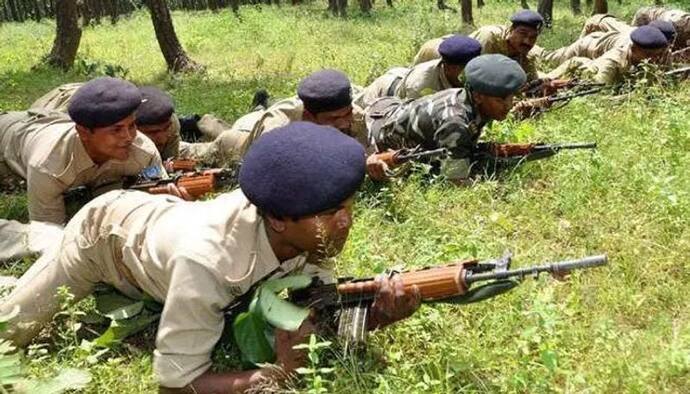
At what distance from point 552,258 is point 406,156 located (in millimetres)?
1422

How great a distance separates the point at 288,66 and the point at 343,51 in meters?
1.38

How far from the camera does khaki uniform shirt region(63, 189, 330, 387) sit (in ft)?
8.26

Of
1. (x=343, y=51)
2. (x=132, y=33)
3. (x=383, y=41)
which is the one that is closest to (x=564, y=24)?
(x=383, y=41)

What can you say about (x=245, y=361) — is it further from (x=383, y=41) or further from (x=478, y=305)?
(x=383, y=41)

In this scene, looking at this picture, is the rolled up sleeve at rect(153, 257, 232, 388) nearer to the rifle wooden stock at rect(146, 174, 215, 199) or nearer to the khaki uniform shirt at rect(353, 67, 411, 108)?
the rifle wooden stock at rect(146, 174, 215, 199)

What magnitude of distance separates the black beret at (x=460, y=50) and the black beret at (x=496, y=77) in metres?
1.43

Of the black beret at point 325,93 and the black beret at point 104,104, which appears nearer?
the black beret at point 104,104

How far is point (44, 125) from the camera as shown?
4.99 meters

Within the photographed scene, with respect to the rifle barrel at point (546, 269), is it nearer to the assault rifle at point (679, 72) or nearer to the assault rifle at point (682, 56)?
the assault rifle at point (679, 72)

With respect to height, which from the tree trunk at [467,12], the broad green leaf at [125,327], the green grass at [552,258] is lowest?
the tree trunk at [467,12]

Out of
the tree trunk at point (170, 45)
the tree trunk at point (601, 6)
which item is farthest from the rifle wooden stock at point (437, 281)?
the tree trunk at point (601, 6)

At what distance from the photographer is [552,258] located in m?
3.87

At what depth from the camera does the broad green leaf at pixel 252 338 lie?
271cm

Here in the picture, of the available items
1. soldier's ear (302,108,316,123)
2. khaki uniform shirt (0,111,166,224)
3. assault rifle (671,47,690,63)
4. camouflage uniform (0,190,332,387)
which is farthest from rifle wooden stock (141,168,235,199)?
assault rifle (671,47,690,63)
